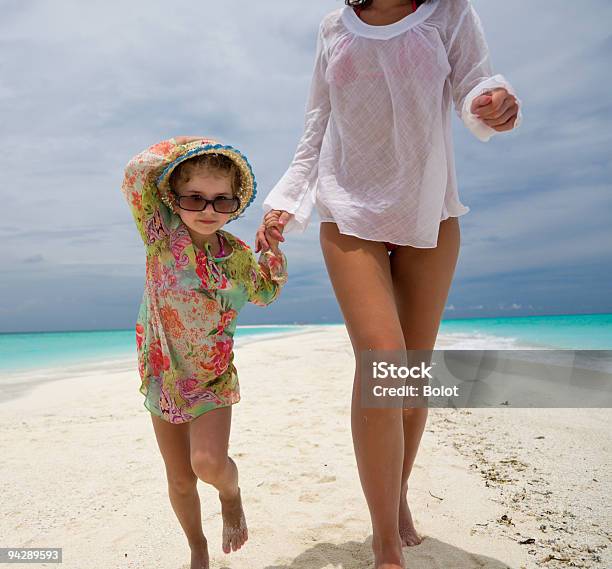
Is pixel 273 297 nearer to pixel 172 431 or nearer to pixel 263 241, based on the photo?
pixel 263 241

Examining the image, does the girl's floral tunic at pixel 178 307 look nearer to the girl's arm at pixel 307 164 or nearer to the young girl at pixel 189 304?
the young girl at pixel 189 304

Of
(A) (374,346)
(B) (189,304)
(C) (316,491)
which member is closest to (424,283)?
(A) (374,346)

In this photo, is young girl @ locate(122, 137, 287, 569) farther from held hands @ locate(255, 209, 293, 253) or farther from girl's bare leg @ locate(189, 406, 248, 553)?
held hands @ locate(255, 209, 293, 253)

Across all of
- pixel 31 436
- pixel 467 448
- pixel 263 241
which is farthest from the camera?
pixel 31 436

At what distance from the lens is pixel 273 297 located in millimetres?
2562

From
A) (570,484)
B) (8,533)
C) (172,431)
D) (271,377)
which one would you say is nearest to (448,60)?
(172,431)

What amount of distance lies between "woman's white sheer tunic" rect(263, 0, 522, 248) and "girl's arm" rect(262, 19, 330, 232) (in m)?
0.14

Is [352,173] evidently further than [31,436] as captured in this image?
No

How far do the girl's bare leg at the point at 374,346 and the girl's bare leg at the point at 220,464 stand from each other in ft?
1.88

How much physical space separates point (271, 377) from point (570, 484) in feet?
19.8

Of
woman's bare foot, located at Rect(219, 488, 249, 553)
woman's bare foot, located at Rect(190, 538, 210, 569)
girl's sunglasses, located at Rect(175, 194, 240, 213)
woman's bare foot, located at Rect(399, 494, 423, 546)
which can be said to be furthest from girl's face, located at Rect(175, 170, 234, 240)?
woman's bare foot, located at Rect(399, 494, 423, 546)

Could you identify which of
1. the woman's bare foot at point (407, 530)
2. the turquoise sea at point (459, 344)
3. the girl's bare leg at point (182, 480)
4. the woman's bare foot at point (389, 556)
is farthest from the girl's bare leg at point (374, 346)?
the turquoise sea at point (459, 344)

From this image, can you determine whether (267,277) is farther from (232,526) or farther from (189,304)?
(232,526)

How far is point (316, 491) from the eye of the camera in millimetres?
3598
